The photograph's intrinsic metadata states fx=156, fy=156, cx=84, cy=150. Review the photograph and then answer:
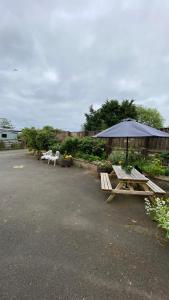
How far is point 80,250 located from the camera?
2182 mm

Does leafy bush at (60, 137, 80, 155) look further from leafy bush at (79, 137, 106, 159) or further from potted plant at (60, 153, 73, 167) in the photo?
potted plant at (60, 153, 73, 167)

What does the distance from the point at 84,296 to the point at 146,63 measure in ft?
37.3

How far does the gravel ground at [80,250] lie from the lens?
5.26ft

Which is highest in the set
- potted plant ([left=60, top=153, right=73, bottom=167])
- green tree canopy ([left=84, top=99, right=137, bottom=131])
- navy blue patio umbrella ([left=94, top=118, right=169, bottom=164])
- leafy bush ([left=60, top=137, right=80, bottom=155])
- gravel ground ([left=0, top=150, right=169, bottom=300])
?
green tree canopy ([left=84, top=99, right=137, bottom=131])

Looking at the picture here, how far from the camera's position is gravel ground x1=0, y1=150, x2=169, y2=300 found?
1603mm

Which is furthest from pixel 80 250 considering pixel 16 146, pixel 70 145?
pixel 16 146

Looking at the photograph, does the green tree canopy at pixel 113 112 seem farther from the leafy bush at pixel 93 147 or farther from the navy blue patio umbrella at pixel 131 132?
the navy blue patio umbrella at pixel 131 132

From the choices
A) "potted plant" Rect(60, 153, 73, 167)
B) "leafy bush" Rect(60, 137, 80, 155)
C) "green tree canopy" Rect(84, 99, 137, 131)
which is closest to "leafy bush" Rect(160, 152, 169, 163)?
"potted plant" Rect(60, 153, 73, 167)

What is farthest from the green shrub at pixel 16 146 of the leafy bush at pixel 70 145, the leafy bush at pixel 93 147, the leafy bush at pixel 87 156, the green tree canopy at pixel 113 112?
the leafy bush at pixel 93 147

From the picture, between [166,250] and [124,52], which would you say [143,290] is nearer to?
[166,250]

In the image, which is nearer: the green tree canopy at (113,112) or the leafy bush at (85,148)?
the leafy bush at (85,148)

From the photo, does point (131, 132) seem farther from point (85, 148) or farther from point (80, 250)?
point (85, 148)

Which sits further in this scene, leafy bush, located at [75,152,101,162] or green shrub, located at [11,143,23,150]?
green shrub, located at [11,143,23,150]

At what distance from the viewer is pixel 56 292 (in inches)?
61.2
